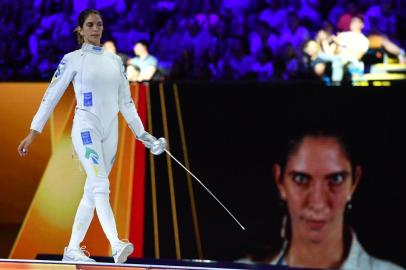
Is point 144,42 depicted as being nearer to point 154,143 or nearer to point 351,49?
point 154,143

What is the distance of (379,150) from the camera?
7.05m

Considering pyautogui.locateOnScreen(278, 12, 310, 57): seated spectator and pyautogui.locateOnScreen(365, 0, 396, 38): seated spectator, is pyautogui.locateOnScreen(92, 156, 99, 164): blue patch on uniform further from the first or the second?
pyautogui.locateOnScreen(365, 0, 396, 38): seated spectator

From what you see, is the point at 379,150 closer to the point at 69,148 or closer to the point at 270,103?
the point at 270,103

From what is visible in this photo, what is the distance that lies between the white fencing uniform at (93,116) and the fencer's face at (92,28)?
0.05 m

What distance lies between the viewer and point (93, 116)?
19.8ft

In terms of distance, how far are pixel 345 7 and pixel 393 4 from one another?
1.29ft

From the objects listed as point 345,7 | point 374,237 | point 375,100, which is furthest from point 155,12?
point 374,237

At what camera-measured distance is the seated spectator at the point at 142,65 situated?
738 cm

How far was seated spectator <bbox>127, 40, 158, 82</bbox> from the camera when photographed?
24.2 feet

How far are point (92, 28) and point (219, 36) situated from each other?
182 cm

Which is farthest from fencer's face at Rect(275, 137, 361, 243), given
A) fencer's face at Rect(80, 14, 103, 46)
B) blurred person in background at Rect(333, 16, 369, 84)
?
fencer's face at Rect(80, 14, 103, 46)

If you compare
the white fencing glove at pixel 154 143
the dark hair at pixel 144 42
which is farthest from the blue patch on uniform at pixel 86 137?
the dark hair at pixel 144 42

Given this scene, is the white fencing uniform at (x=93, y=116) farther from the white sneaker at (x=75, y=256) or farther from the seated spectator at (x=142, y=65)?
the seated spectator at (x=142, y=65)

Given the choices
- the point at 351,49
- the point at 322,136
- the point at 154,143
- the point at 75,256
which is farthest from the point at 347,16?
the point at 75,256
